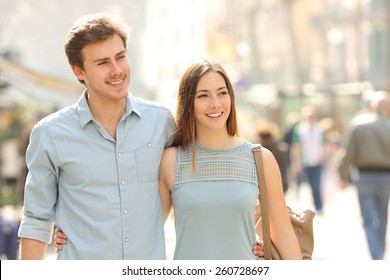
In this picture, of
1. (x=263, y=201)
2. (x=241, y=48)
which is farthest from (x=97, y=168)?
(x=241, y=48)

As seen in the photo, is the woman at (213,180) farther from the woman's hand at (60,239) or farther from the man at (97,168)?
the woman's hand at (60,239)

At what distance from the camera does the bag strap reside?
4859mm

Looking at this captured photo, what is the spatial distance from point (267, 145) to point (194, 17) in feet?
216

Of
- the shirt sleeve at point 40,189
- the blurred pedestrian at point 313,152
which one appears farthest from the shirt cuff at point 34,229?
the blurred pedestrian at point 313,152

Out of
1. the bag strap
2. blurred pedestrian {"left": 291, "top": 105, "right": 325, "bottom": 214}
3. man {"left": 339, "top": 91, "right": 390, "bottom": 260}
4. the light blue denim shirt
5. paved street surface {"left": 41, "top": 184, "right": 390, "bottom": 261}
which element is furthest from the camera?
blurred pedestrian {"left": 291, "top": 105, "right": 325, "bottom": 214}

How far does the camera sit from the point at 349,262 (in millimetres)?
4879

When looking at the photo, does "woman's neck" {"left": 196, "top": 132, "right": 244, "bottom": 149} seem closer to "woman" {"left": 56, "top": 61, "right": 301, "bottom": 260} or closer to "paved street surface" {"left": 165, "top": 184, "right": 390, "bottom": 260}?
"woman" {"left": 56, "top": 61, "right": 301, "bottom": 260}

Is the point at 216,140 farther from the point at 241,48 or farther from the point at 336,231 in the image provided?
the point at 241,48

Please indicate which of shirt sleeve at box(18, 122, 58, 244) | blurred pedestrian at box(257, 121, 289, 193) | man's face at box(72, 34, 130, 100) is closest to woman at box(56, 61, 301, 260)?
man's face at box(72, 34, 130, 100)

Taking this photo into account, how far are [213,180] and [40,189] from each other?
72 cm

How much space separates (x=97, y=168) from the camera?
4656 mm

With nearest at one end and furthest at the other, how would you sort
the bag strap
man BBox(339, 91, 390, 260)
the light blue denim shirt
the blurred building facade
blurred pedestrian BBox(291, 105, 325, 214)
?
1. the light blue denim shirt
2. the bag strap
3. man BBox(339, 91, 390, 260)
4. blurred pedestrian BBox(291, 105, 325, 214)
5. the blurred building facade

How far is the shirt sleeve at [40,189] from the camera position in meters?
4.71

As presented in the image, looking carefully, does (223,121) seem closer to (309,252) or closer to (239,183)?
(239,183)
